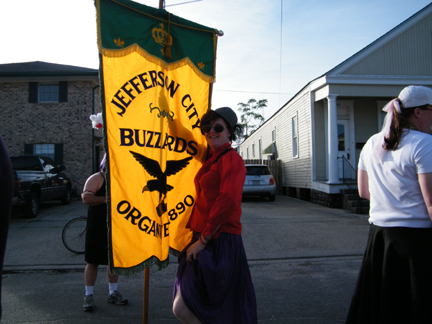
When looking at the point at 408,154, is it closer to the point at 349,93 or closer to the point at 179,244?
the point at 179,244

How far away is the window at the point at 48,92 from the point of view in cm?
1633

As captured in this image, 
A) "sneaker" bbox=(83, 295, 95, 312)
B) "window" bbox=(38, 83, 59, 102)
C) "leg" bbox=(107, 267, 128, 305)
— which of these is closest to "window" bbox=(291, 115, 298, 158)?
"window" bbox=(38, 83, 59, 102)

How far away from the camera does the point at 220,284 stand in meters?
2.26

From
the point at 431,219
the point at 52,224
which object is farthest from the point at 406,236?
the point at 52,224

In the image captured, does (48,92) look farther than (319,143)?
Yes

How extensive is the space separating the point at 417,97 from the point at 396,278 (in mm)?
1117

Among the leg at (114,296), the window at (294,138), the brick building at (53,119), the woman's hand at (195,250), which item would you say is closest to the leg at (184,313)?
the woman's hand at (195,250)

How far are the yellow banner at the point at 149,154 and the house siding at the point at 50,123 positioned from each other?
14.5 meters

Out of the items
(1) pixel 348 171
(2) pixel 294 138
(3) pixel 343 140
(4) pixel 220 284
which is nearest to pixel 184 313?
(4) pixel 220 284

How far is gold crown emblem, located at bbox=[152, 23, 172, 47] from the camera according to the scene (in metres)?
2.70

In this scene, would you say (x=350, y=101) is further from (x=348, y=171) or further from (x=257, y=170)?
(x=257, y=170)

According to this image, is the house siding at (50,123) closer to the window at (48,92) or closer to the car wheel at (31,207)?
the window at (48,92)

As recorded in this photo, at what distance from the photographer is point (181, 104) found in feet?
9.53

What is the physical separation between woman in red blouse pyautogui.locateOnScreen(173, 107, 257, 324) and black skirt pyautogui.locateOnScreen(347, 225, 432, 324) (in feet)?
2.49
